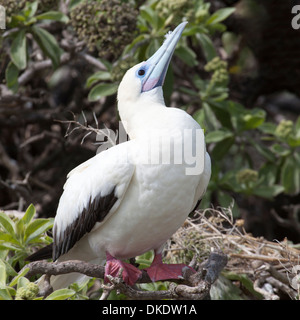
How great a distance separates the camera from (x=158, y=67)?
12.5 feet

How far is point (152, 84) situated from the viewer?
3.80 metres

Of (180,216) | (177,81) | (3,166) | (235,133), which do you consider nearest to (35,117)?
(3,166)

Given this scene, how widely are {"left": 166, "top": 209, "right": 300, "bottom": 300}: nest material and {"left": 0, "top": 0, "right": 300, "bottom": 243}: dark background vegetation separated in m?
0.25

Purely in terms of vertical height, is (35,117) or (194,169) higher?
(194,169)

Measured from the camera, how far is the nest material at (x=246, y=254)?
4.35 metres

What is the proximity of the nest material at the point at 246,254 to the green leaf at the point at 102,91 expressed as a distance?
1.31 metres

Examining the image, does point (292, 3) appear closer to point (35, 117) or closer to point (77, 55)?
point (77, 55)

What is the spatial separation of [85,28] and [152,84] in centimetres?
160

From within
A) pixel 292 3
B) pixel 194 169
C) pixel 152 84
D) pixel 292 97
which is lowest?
pixel 292 97

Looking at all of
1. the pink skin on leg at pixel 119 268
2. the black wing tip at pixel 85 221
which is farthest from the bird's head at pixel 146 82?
the pink skin on leg at pixel 119 268

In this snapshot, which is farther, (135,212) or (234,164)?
(234,164)

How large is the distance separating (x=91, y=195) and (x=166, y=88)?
6.90 feet

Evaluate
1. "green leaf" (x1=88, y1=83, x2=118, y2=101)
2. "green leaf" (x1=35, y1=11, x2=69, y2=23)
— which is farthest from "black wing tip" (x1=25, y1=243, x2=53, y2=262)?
"green leaf" (x1=35, y1=11, x2=69, y2=23)

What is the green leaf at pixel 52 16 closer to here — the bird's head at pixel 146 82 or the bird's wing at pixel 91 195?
the bird's head at pixel 146 82
